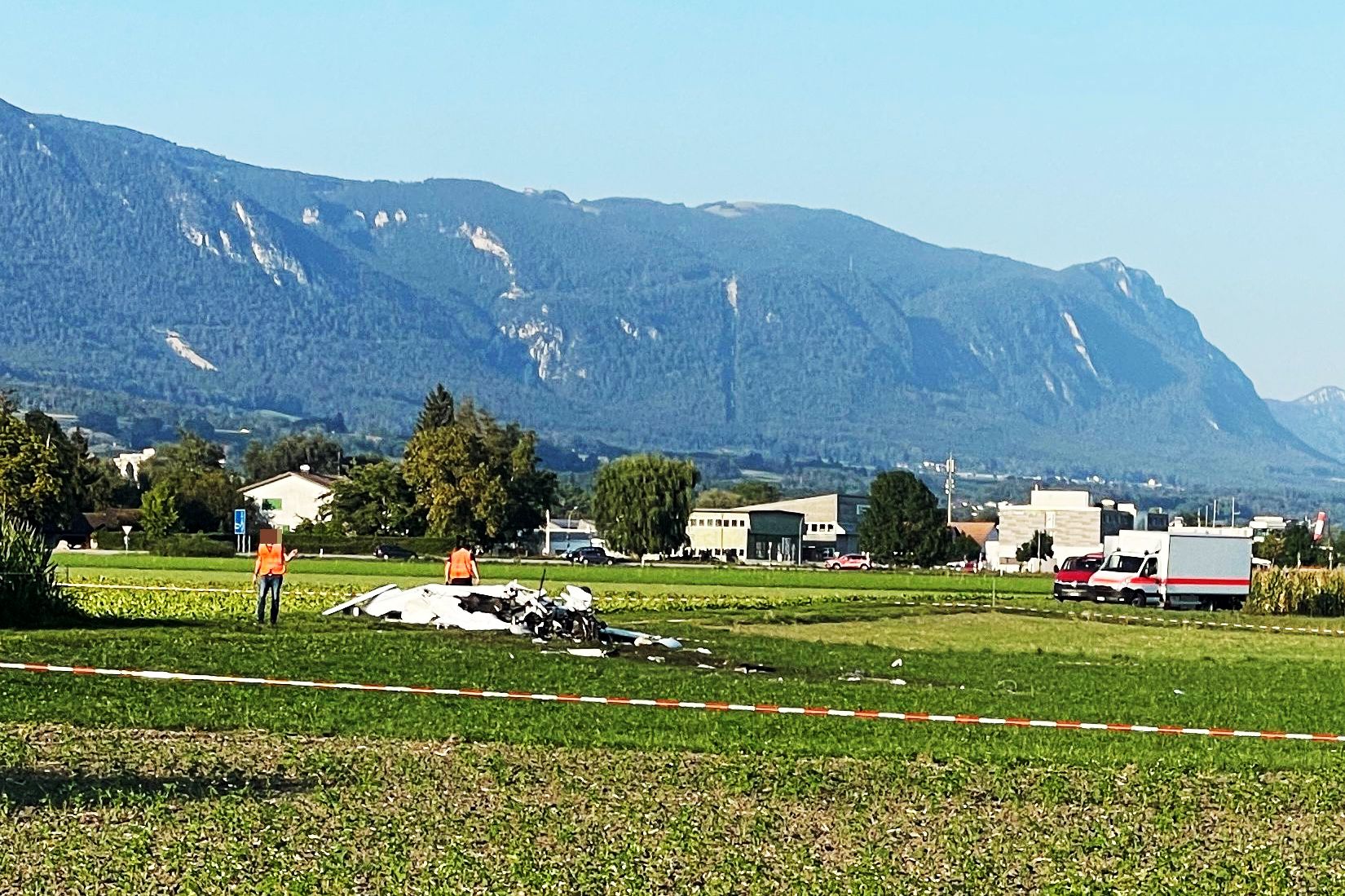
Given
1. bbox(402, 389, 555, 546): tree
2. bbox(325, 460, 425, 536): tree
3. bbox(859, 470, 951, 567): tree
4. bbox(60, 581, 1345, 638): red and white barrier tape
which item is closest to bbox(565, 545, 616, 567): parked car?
bbox(402, 389, 555, 546): tree

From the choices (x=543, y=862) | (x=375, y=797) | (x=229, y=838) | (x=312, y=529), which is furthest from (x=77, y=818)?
(x=312, y=529)

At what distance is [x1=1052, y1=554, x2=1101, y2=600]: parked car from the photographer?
246ft

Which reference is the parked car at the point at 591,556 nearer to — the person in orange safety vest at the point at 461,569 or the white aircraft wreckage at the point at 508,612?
the person in orange safety vest at the point at 461,569

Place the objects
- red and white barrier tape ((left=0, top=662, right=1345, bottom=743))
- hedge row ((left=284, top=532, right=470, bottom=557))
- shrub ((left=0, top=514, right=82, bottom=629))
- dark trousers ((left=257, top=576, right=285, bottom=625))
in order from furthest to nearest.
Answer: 1. hedge row ((left=284, top=532, right=470, bottom=557))
2. dark trousers ((left=257, top=576, right=285, bottom=625))
3. shrub ((left=0, top=514, right=82, bottom=629))
4. red and white barrier tape ((left=0, top=662, right=1345, bottom=743))

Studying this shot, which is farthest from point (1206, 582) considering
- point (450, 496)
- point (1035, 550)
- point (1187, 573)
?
point (1035, 550)

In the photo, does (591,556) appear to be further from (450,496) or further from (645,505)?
(450,496)

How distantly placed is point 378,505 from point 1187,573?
86.5 meters

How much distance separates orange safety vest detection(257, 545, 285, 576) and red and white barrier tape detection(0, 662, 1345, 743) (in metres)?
12.0

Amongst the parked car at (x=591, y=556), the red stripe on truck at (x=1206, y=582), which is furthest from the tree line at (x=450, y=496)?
the red stripe on truck at (x=1206, y=582)

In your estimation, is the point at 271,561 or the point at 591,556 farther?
the point at 591,556

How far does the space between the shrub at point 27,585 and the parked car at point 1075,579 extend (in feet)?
144

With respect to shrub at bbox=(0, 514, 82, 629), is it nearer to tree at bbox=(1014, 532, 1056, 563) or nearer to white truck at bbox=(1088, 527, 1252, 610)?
white truck at bbox=(1088, 527, 1252, 610)

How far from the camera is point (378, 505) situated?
5910 inches

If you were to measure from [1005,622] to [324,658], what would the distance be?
28.9 metres
